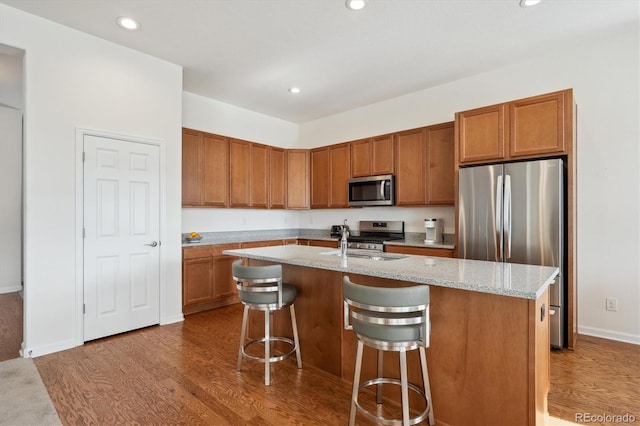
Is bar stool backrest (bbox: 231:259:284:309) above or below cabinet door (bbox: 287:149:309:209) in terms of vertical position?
below

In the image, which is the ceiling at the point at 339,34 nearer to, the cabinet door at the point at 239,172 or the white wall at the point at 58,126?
the white wall at the point at 58,126

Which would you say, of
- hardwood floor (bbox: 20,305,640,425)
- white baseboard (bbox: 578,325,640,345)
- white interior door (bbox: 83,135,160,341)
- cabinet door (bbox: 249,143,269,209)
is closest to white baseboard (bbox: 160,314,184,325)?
white interior door (bbox: 83,135,160,341)

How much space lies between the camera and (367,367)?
7.55 ft

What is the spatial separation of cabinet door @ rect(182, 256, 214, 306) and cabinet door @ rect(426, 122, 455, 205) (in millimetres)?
3010

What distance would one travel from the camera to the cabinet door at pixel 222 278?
440 centimetres

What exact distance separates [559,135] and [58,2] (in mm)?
4477

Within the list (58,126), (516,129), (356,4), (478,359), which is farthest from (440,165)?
(58,126)

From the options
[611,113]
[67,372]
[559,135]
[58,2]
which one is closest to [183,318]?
[67,372]

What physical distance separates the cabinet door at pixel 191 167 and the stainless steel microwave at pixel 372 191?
2225mm

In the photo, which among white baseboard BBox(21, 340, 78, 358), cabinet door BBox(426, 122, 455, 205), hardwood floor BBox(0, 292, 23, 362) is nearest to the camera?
white baseboard BBox(21, 340, 78, 358)

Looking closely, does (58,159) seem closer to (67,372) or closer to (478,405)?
(67,372)

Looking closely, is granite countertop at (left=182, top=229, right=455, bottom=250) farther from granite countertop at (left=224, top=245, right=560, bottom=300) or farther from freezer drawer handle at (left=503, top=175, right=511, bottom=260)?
granite countertop at (left=224, top=245, right=560, bottom=300)

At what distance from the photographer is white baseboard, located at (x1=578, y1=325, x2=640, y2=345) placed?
10.4 feet

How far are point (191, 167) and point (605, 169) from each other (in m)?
4.69
